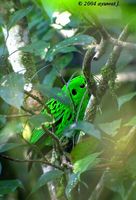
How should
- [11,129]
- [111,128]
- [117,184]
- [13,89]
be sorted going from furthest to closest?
[11,129]
[111,128]
[117,184]
[13,89]

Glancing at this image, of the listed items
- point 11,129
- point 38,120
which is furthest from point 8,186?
point 38,120

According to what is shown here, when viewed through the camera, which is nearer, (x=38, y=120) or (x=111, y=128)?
(x=38, y=120)

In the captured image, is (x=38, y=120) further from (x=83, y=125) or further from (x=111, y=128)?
(x=111, y=128)

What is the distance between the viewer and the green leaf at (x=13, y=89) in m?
1.47

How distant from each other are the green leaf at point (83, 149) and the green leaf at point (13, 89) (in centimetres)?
47

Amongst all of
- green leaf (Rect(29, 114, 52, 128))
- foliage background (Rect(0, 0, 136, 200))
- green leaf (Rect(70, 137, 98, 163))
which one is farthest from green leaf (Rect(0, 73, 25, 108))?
green leaf (Rect(70, 137, 98, 163))

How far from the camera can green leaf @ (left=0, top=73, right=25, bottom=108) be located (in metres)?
1.47

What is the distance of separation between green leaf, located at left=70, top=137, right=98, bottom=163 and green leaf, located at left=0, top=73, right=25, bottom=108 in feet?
1.54

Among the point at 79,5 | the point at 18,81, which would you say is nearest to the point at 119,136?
the point at 18,81

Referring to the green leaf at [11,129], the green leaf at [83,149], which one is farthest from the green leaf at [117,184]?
the green leaf at [11,129]

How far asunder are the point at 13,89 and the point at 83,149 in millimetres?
507

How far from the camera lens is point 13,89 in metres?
1.51

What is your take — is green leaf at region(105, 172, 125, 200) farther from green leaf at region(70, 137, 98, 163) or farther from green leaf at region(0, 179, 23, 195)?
green leaf at region(0, 179, 23, 195)

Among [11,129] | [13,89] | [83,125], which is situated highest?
[13,89]
